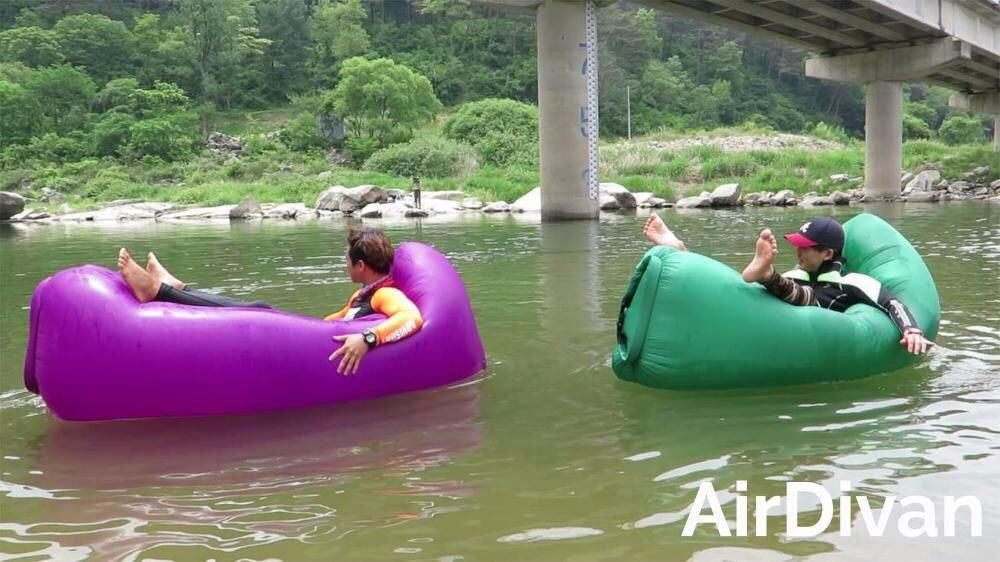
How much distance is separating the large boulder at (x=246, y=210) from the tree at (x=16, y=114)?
2497 centimetres

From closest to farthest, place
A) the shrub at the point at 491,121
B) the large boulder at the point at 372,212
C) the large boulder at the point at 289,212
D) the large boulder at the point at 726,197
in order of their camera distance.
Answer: the large boulder at the point at 372,212, the large boulder at the point at 726,197, the large boulder at the point at 289,212, the shrub at the point at 491,121

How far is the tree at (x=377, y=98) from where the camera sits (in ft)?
142

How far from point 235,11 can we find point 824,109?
47874 millimetres

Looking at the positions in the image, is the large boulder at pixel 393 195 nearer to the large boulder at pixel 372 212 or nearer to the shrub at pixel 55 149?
the large boulder at pixel 372 212

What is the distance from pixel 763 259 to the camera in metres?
4.15

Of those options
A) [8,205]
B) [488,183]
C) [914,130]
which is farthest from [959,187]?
[914,130]

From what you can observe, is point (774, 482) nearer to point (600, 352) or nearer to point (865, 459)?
point (865, 459)

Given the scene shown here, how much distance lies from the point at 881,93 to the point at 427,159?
16133mm

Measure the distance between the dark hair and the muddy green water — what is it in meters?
0.73

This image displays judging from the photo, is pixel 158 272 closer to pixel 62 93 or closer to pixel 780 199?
pixel 780 199

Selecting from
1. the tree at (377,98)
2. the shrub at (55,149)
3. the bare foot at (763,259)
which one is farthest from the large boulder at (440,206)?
the shrub at (55,149)

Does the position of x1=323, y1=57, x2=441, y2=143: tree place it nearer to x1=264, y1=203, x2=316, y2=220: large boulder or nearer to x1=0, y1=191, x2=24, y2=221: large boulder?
x1=264, y1=203, x2=316, y2=220: large boulder

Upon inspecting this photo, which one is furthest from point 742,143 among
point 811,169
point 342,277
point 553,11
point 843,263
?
point 843,263

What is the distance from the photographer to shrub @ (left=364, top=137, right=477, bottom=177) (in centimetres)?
3400
